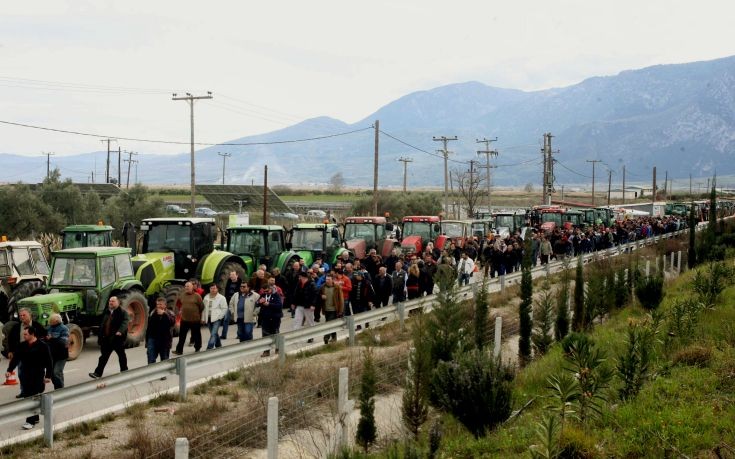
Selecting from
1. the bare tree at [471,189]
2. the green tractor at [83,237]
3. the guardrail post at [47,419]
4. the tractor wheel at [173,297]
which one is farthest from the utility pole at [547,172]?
the guardrail post at [47,419]

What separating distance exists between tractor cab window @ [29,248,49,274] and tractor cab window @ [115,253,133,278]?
2.95m

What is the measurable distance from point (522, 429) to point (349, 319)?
20.6 ft

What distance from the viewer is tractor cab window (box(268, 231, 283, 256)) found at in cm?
2256

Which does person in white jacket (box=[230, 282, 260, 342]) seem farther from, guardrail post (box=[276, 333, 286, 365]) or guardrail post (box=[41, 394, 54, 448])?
guardrail post (box=[41, 394, 54, 448])

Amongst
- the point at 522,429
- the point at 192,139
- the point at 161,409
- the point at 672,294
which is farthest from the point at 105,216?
the point at 522,429

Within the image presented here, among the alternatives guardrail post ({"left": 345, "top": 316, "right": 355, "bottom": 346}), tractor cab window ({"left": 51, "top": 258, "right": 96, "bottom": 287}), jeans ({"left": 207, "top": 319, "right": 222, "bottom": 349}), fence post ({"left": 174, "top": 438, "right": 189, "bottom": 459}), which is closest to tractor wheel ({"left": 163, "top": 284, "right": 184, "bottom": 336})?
tractor cab window ({"left": 51, "top": 258, "right": 96, "bottom": 287})

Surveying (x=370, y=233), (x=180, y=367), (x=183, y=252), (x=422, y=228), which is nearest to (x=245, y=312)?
(x=180, y=367)

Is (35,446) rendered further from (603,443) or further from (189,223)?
(189,223)

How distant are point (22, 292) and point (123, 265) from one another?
7.28 feet

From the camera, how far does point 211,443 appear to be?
9.54 meters

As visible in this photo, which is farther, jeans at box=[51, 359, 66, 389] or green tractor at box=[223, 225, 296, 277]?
green tractor at box=[223, 225, 296, 277]

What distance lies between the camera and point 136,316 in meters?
16.7

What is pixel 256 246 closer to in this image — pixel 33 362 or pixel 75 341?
pixel 75 341

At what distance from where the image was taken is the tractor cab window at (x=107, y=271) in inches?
639
